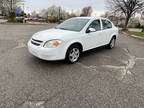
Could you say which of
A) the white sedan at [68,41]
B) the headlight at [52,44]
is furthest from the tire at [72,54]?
the headlight at [52,44]

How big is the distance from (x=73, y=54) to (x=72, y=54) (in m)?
0.05

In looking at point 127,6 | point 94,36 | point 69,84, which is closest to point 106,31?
point 94,36

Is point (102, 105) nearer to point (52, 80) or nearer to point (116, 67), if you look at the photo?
point (52, 80)

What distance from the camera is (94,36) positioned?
167 inches

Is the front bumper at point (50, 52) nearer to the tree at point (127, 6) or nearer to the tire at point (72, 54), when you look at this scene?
the tire at point (72, 54)

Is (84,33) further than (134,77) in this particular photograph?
Yes

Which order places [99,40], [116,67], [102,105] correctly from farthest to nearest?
[99,40] → [116,67] → [102,105]

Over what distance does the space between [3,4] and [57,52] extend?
49.0 meters

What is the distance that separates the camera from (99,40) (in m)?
4.61

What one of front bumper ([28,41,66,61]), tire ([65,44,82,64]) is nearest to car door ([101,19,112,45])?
tire ([65,44,82,64])

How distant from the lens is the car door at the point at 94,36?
158 inches

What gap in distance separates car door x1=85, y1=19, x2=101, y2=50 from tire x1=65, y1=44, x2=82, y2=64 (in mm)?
488

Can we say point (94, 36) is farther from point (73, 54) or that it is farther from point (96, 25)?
point (73, 54)

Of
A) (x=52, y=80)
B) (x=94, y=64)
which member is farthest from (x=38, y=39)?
(x=94, y=64)
